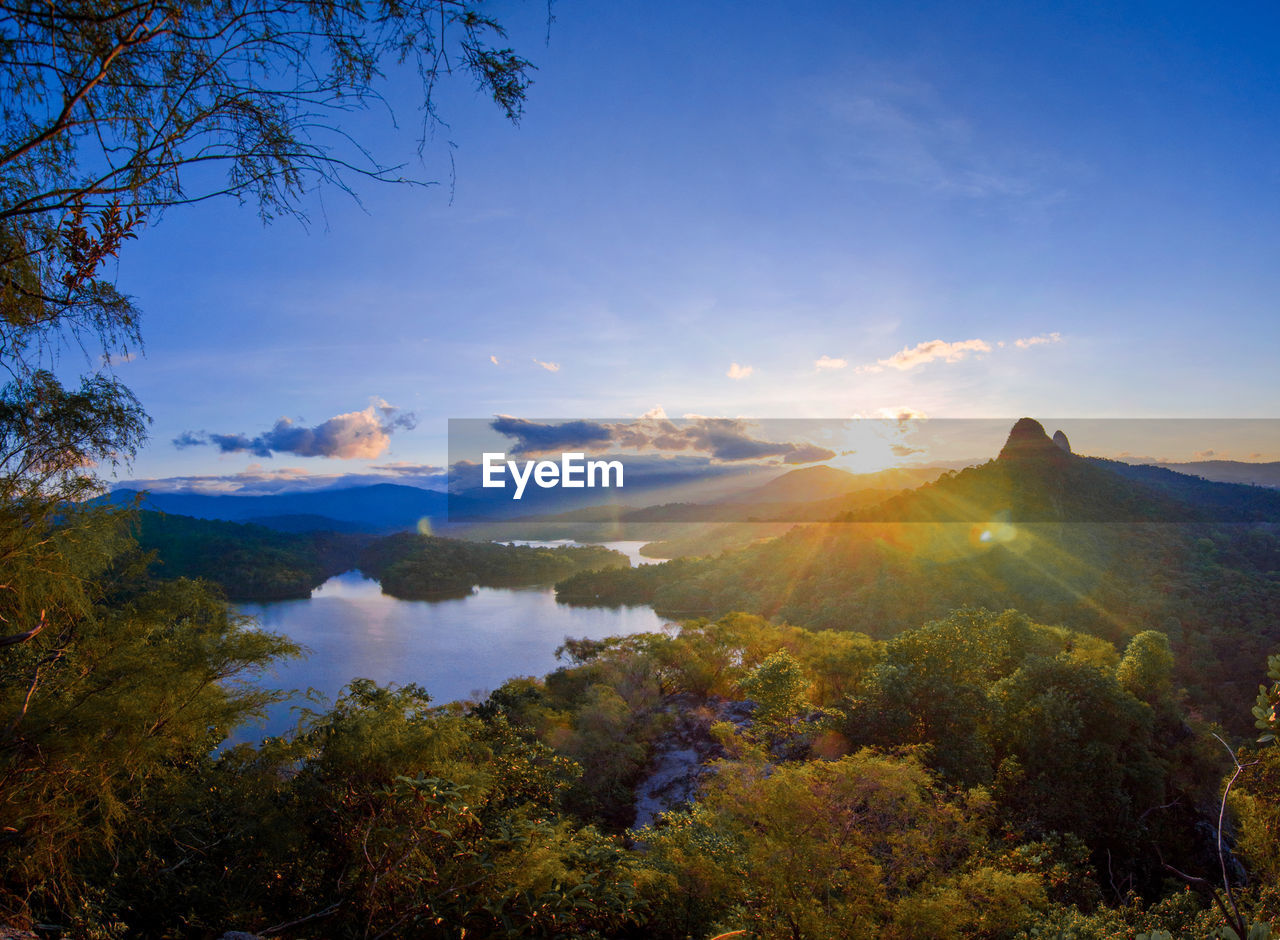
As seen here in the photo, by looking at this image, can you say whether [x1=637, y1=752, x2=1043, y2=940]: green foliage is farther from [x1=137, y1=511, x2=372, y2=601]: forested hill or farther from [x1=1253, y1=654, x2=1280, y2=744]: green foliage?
[x1=137, y1=511, x2=372, y2=601]: forested hill

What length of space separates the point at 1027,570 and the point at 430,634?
37306 mm

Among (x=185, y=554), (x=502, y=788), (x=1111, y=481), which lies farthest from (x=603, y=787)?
(x=1111, y=481)

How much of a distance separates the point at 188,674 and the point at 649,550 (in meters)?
77.4

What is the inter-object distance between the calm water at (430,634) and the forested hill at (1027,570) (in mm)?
6446

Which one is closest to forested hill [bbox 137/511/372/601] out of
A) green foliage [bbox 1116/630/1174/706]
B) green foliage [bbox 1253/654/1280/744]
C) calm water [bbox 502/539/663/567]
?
calm water [bbox 502/539/663/567]

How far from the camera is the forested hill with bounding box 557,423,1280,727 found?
1061 inches

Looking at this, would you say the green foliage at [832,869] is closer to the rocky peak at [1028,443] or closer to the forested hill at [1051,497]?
the forested hill at [1051,497]

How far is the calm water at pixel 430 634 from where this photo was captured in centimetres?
2477

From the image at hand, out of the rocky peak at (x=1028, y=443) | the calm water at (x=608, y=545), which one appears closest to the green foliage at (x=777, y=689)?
the rocky peak at (x=1028, y=443)

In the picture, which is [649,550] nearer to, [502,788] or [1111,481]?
[1111,481]

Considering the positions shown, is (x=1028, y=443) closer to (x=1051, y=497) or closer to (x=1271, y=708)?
(x=1051, y=497)

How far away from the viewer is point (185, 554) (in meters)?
42.8

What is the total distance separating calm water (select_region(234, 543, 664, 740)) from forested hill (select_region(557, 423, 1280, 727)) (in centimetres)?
645

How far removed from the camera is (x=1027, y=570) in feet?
114
